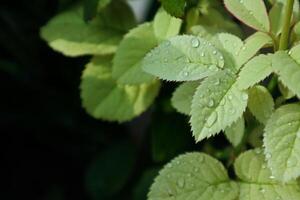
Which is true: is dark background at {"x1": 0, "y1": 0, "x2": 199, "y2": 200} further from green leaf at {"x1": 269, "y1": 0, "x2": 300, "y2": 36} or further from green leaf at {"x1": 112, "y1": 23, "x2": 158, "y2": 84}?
green leaf at {"x1": 269, "y1": 0, "x2": 300, "y2": 36}

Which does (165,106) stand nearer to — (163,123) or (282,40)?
(163,123)

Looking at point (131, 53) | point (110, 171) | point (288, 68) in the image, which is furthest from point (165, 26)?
point (110, 171)

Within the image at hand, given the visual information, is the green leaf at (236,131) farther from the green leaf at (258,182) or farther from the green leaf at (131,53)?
the green leaf at (131,53)

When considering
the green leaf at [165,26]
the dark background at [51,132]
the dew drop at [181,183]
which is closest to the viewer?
the dew drop at [181,183]

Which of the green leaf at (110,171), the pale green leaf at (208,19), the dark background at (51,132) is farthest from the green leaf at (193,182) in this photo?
the green leaf at (110,171)

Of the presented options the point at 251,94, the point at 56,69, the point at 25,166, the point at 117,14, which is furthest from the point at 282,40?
the point at 25,166

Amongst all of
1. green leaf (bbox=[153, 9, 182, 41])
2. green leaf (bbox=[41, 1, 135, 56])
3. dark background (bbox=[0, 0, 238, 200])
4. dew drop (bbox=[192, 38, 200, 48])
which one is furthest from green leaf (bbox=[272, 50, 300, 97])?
dark background (bbox=[0, 0, 238, 200])
